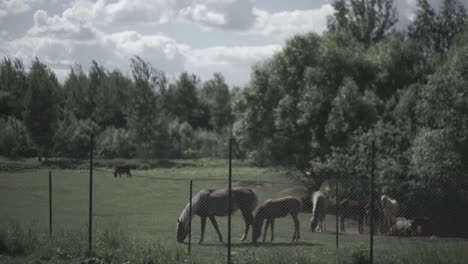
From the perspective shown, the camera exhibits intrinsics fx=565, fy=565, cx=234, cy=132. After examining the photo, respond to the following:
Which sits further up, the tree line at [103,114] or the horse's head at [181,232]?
the tree line at [103,114]

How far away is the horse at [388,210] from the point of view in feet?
68.9

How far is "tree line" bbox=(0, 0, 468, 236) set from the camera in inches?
928

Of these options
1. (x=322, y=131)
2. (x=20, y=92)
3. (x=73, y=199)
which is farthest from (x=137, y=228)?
(x=20, y=92)

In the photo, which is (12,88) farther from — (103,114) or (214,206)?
(214,206)

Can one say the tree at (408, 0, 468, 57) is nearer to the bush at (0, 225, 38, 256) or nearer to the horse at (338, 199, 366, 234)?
the horse at (338, 199, 366, 234)

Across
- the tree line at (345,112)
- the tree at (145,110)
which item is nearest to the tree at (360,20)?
the tree line at (345,112)

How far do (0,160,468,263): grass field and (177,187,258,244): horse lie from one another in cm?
52

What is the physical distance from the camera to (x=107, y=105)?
7550 centimetres

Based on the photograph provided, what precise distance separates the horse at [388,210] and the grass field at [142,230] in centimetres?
146

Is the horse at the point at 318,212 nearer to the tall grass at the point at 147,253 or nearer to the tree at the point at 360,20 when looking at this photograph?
the tall grass at the point at 147,253

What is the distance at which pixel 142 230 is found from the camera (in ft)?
63.1

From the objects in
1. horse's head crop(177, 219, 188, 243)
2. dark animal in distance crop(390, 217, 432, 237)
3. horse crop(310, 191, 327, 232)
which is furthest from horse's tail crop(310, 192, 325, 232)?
horse's head crop(177, 219, 188, 243)

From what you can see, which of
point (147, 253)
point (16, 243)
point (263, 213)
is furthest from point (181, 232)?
point (16, 243)

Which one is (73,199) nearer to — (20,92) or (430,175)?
(430,175)
